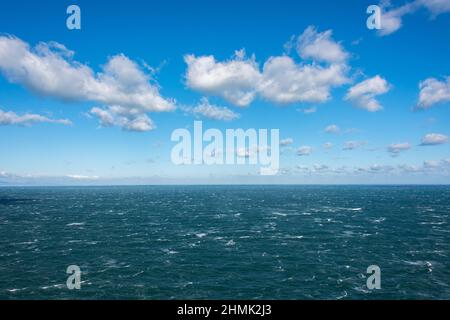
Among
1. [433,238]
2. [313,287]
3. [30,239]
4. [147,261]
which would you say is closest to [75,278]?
[147,261]

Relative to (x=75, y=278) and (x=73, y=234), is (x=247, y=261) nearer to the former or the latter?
(x=75, y=278)

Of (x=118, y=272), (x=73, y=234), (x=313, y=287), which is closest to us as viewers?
(x=313, y=287)

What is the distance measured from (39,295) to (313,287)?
4786cm

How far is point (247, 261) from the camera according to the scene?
71500 mm

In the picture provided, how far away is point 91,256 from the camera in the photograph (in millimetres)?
75938
